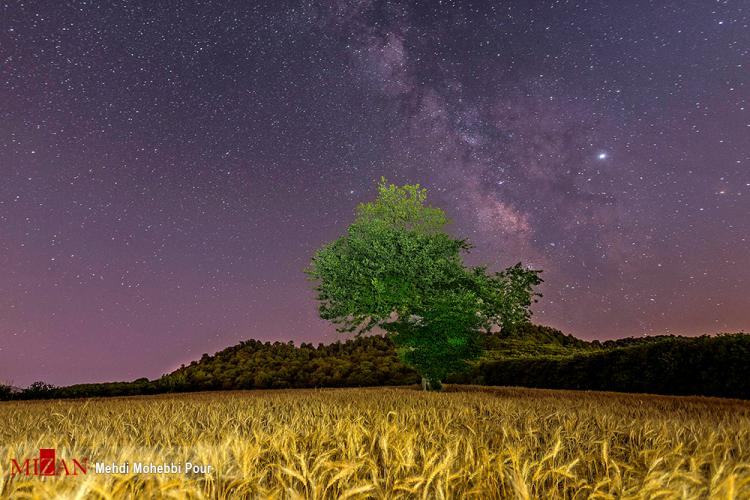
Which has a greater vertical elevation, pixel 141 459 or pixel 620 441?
pixel 141 459

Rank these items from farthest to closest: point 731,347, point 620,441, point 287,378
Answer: point 287,378 < point 731,347 < point 620,441

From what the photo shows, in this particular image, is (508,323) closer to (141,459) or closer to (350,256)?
(350,256)

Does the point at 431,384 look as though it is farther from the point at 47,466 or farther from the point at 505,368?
the point at 47,466

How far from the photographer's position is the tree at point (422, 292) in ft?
61.1

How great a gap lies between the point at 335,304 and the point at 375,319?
1869 millimetres

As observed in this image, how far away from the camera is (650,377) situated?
18.2 metres

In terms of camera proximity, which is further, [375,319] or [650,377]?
[375,319]

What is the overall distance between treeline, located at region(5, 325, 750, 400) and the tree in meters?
5.10

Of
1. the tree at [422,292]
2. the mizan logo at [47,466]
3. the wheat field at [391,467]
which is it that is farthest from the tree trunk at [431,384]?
the mizan logo at [47,466]

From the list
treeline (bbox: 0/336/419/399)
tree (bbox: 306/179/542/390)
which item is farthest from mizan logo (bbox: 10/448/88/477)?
treeline (bbox: 0/336/419/399)

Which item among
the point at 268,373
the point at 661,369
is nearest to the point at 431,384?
the point at 661,369

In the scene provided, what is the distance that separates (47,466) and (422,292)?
17.1 metres

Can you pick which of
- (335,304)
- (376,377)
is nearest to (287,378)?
(376,377)

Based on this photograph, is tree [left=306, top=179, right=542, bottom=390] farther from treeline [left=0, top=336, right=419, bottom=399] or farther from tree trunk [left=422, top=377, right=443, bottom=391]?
treeline [left=0, top=336, right=419, bottom=399]
